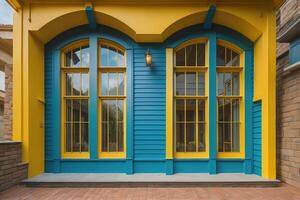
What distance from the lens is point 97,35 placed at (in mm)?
5250

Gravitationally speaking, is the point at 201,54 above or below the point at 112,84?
above

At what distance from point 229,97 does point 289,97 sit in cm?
122

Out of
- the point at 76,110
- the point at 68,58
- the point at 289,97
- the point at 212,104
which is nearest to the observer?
the point at 289,97

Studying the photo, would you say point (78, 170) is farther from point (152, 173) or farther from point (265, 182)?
point (265, 182)

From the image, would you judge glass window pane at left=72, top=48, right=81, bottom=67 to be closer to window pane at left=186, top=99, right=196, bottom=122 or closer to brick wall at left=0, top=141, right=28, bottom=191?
brick wall at left=0, top=141, right=28, bottom=191

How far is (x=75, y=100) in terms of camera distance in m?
5.34

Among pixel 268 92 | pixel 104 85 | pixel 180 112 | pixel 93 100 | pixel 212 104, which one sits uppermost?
pixel 104 85

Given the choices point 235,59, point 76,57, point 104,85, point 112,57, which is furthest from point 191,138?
point 76,57

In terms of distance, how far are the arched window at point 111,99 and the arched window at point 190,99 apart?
4.26ft

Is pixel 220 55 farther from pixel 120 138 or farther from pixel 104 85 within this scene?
pixel 120 138

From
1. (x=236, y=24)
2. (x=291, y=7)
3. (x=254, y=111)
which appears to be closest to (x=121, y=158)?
(x=254, y=111)

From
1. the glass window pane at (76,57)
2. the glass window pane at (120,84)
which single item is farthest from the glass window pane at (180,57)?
the glass window pane at (76,57)

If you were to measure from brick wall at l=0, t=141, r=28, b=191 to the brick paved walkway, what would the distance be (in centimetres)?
17

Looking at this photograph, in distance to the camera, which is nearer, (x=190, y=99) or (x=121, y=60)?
(x=190, y=99)
